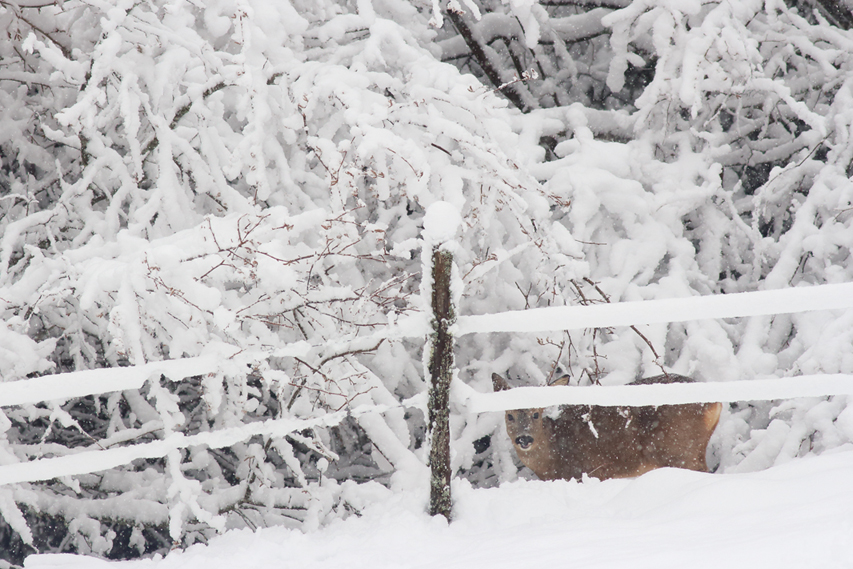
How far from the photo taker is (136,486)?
4.83m

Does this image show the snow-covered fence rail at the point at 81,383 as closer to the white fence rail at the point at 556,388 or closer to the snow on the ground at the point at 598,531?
the white fence rail at the point at 556,388

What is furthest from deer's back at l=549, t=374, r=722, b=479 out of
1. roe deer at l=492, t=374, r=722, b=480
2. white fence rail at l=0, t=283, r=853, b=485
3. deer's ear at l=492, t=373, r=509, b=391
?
white fence rail at l=0, t=283, r=853, b=485

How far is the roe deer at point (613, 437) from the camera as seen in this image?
3.82m

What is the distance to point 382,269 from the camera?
4965 millimetres

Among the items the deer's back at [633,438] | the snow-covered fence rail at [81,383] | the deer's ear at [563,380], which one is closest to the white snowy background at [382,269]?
the snow-covered fence rail at [81,383]

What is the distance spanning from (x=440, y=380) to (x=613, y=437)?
1.81 m

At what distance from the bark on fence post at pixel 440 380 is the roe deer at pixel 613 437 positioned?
40.1 inches

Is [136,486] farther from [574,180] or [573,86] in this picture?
[573,86]

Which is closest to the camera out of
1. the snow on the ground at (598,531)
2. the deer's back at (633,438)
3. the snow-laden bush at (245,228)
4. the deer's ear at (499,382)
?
the snow on the ground at (598,531)

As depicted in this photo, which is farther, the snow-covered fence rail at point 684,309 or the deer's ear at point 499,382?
the deer's ear at point 499,382

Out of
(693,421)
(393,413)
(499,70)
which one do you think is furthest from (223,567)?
(499,70)

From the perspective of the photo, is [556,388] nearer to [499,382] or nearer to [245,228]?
[499,382]

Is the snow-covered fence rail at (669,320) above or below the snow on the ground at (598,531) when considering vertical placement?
above

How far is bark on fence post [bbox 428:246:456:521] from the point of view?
2.68m
